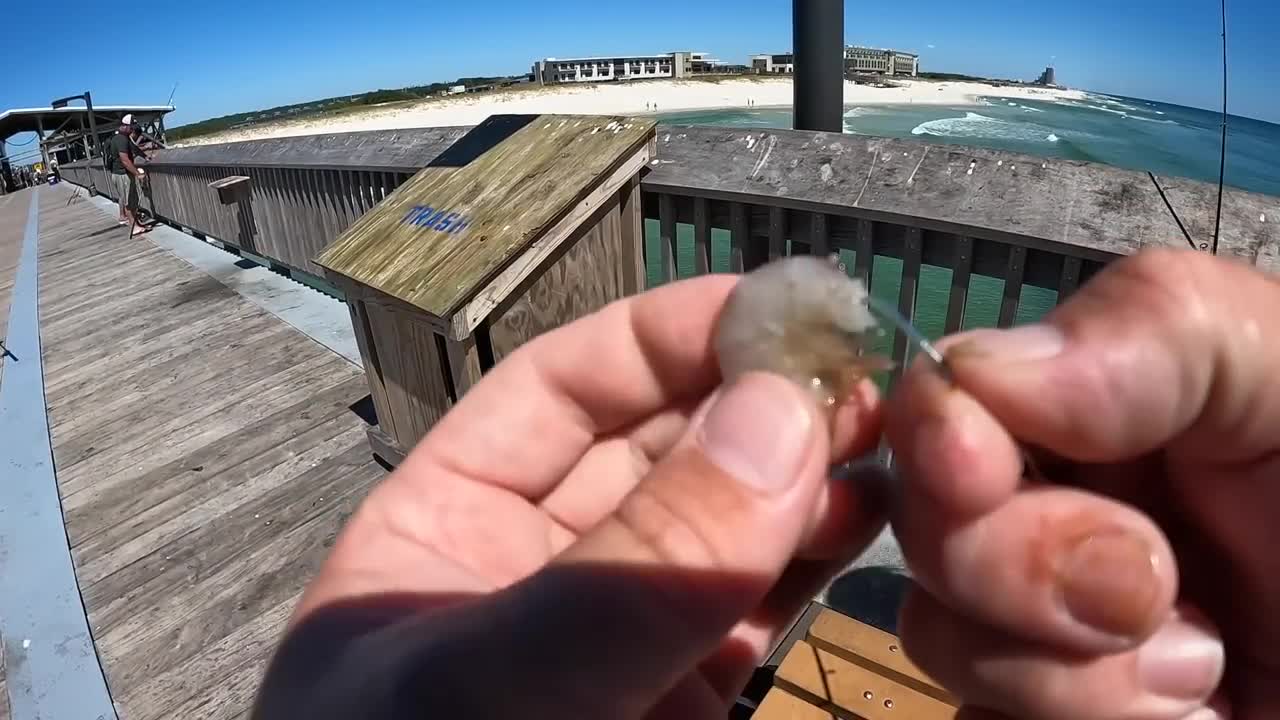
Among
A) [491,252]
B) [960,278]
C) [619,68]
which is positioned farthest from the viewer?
[619,68]

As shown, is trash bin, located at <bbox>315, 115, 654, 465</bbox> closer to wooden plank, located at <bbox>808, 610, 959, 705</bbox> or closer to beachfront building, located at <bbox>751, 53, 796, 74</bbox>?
wooden plank, located at <bbox>808, 610, 959, 705</bbox>

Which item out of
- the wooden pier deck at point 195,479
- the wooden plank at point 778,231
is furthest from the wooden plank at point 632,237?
the wooden pier deck at point 195,479

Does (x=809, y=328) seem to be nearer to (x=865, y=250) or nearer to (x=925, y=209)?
(x=925, y=209)

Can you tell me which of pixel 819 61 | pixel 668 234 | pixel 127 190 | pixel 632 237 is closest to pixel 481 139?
pixel 632 237

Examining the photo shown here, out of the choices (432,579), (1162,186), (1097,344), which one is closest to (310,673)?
(432,579)

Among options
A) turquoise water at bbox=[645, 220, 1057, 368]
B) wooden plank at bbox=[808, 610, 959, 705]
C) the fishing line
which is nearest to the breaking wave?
turquoise water at bbox=[645, 220, 1057, 368]

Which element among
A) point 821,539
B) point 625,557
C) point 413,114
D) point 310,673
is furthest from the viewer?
point 413,114

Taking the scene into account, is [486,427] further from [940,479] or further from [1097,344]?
[1097,344]
